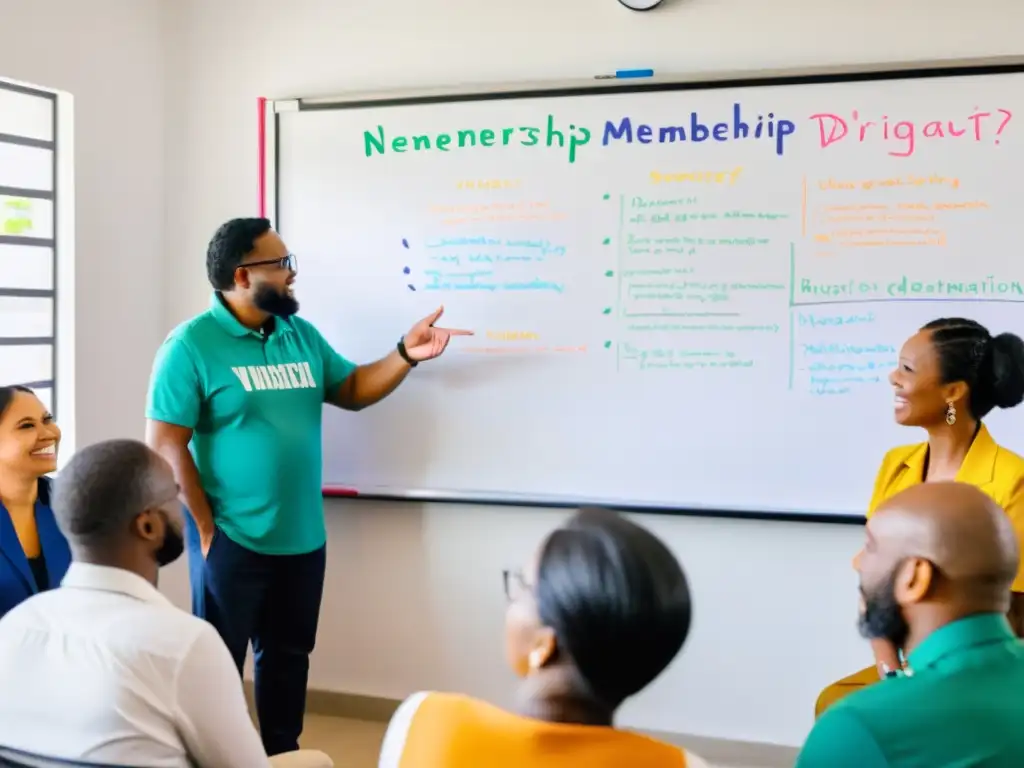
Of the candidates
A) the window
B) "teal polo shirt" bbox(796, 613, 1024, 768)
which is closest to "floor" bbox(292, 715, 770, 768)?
the window

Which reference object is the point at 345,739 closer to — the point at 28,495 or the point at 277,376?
the point at 277,376

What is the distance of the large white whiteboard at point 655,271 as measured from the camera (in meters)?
3.03

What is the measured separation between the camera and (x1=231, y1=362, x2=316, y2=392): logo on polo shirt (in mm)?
3076

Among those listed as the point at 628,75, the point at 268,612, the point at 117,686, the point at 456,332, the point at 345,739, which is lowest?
the point at 345,739

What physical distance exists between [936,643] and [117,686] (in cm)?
114

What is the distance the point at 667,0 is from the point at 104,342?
216cm

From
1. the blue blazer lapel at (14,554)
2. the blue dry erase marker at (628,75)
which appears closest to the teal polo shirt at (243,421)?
the blue blazer lapel at (14,554)

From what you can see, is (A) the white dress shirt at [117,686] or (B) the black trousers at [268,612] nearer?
(A) the white dress shirt at [117,686]

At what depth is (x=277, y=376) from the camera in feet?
10.3

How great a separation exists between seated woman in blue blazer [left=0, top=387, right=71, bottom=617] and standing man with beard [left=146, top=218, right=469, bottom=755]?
545 millimetres

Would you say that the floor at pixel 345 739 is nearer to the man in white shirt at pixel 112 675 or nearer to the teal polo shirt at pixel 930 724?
the man in white shirt at pixel 112 675

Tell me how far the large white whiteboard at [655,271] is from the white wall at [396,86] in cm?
12

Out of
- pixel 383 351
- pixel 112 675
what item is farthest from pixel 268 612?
pixel 112 675

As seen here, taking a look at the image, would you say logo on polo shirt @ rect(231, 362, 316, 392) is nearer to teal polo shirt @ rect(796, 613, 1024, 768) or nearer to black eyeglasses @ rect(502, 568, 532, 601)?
black eyeglasses @ rect(502, 568, 532, 601)
